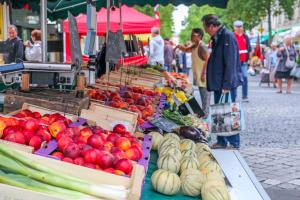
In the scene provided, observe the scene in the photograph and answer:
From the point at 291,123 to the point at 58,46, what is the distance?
18.2 feet

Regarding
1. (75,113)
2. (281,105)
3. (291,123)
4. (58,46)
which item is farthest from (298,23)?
(75,113)

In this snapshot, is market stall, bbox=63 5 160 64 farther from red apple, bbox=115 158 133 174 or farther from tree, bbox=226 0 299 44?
tree, bbox=226 0 299 44

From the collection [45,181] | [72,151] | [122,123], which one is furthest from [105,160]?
[122,123]

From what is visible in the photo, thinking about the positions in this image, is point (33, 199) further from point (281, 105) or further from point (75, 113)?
point (281, 105)

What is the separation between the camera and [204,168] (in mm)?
3598

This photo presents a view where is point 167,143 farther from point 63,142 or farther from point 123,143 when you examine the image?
point 63,142

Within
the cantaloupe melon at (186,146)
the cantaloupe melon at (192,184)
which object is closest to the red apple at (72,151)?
the cantaloupe melon at (192,184)

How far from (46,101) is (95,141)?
4.37 feet

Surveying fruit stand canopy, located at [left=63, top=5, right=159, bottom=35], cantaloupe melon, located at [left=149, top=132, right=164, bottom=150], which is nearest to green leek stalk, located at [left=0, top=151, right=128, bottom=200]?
cantaloupe melon, located at [left=149, top=132, right=164, bottom=150]

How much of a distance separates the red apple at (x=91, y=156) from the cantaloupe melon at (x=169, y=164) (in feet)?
2.40

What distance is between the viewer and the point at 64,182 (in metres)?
2.36

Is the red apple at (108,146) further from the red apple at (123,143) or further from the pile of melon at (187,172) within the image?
the pile of melon at (187,172)

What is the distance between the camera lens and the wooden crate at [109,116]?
4258 millimetres

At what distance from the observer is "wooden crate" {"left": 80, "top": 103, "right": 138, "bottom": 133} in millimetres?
4258
